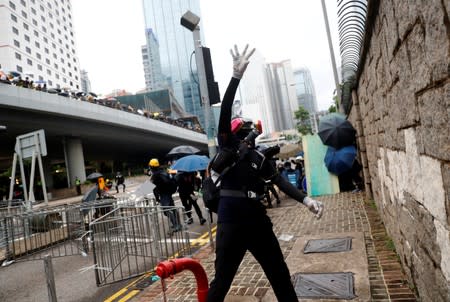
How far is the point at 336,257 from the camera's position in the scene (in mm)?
4914

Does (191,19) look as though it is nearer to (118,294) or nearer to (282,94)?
(118,294)

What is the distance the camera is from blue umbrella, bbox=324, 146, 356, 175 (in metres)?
10.2

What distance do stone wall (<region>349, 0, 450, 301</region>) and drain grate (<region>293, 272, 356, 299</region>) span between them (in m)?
0.67

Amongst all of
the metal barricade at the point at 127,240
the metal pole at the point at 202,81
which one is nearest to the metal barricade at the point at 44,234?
the metal barricade at the point at 127,240

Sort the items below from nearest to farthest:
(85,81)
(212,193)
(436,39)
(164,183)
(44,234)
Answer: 1. (436,39)
2. (212,193)
3. (44,234)
4. (164,183)
5. (85,81)

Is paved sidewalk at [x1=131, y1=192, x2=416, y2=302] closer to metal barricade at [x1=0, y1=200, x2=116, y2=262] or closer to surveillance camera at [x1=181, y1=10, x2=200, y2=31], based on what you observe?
metal barricade at [x1=0, y1=200, x2=116, y2=262]

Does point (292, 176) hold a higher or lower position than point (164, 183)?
lower

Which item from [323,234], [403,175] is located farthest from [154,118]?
[403,175]

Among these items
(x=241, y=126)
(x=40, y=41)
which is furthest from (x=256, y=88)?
(x=241, y=126)

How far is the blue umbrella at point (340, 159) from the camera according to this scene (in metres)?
10.2

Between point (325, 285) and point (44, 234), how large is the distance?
695cm

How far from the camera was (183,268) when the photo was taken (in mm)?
3219

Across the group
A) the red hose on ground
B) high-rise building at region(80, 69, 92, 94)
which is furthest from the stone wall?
high-rise building at region(80, 69, 92, 94)

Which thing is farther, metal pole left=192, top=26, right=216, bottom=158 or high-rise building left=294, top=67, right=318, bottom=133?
high-rise building left=294, top=67, right=318, bottom=133
